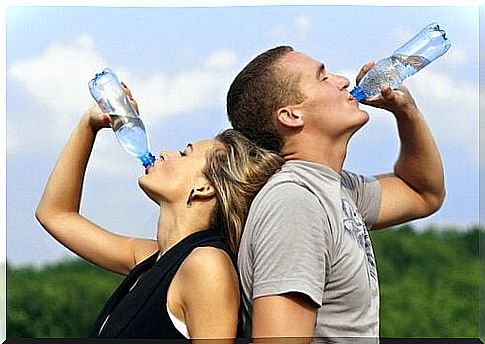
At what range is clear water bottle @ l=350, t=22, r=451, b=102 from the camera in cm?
194

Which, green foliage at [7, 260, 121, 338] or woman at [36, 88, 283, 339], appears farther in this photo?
green foliage at [7, 260, 121, 338]

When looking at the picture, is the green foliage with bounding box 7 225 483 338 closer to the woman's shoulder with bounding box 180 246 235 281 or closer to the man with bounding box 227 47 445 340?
the man with bounding box 227 47 445 340

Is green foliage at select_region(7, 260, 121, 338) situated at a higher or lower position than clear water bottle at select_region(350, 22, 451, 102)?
lower

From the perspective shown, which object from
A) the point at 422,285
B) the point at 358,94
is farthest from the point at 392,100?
the point at 422,285

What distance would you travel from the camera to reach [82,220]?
2.01 metres

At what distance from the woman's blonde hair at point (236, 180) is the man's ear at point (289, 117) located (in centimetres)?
6

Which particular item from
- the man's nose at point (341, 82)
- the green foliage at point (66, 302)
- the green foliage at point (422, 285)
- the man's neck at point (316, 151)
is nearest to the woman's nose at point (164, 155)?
the man's neck at point (316, 151)

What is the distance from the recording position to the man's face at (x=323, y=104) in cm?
178

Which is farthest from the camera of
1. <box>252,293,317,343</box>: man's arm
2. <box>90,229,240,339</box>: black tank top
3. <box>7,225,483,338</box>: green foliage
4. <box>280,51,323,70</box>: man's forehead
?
<box>7,225,483,338</box>: green foliage

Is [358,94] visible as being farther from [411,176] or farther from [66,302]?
[66,302]

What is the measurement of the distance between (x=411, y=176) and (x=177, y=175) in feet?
1.61

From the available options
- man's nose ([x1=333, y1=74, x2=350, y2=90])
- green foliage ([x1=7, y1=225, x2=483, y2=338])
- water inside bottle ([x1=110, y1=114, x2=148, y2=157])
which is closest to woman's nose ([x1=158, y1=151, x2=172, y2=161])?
water inside bottle ([x1=110, y1=114, x2=148, y2=157])

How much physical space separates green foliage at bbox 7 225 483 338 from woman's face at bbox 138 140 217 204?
66.1 inches

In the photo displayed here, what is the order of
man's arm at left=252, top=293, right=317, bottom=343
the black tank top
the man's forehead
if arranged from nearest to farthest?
man's arm at left=252, top=293, right=317, bottom=343 → the black tank top → the man's forehead
